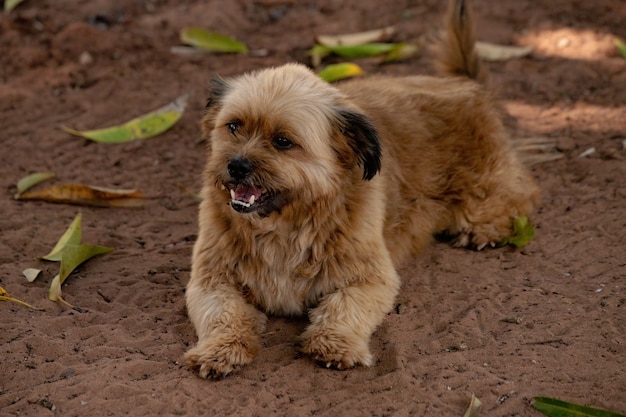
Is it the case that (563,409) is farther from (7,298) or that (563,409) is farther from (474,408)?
(7,298)

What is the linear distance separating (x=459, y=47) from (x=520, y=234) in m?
1.76

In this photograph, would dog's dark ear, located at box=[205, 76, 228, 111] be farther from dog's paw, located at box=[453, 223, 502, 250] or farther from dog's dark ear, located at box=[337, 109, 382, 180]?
dog's paw, located at box=[453, 223, 502, 250]

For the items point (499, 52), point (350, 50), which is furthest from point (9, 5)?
point (499, 52)

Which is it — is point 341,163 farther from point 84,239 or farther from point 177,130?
point 177,130

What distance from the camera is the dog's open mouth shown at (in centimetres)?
507

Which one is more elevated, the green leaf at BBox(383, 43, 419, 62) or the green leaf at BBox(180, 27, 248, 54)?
the green leaf at BBox(383, 43, 419, 62)

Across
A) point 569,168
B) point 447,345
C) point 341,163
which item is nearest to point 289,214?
point 341,163

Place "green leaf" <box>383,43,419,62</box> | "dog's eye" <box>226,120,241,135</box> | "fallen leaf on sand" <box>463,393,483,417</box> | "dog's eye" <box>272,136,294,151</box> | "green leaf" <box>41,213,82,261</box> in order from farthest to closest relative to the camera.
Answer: "green leaf" <box>383,43,419,62</box> < "green leaf" <box>41,213,82,261</box> < "dog's eye" <box>226,120,241,135</box> < "dog's eye" <box>272,136,294,151</box> < "fallen leaf on sand" <box>463,393,483,417</box>

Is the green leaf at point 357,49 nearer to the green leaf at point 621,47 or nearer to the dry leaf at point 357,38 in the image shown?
the dry leaf at point 357,38

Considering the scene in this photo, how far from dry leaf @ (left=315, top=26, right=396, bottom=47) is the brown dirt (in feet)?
0.63

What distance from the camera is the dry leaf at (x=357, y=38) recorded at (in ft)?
30.9

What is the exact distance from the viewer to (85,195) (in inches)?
283

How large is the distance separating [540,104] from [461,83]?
1912 mm

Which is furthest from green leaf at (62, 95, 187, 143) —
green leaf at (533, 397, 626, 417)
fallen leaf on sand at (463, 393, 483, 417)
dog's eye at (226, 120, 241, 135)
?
green leaf at (533, 397, 626, 417)
